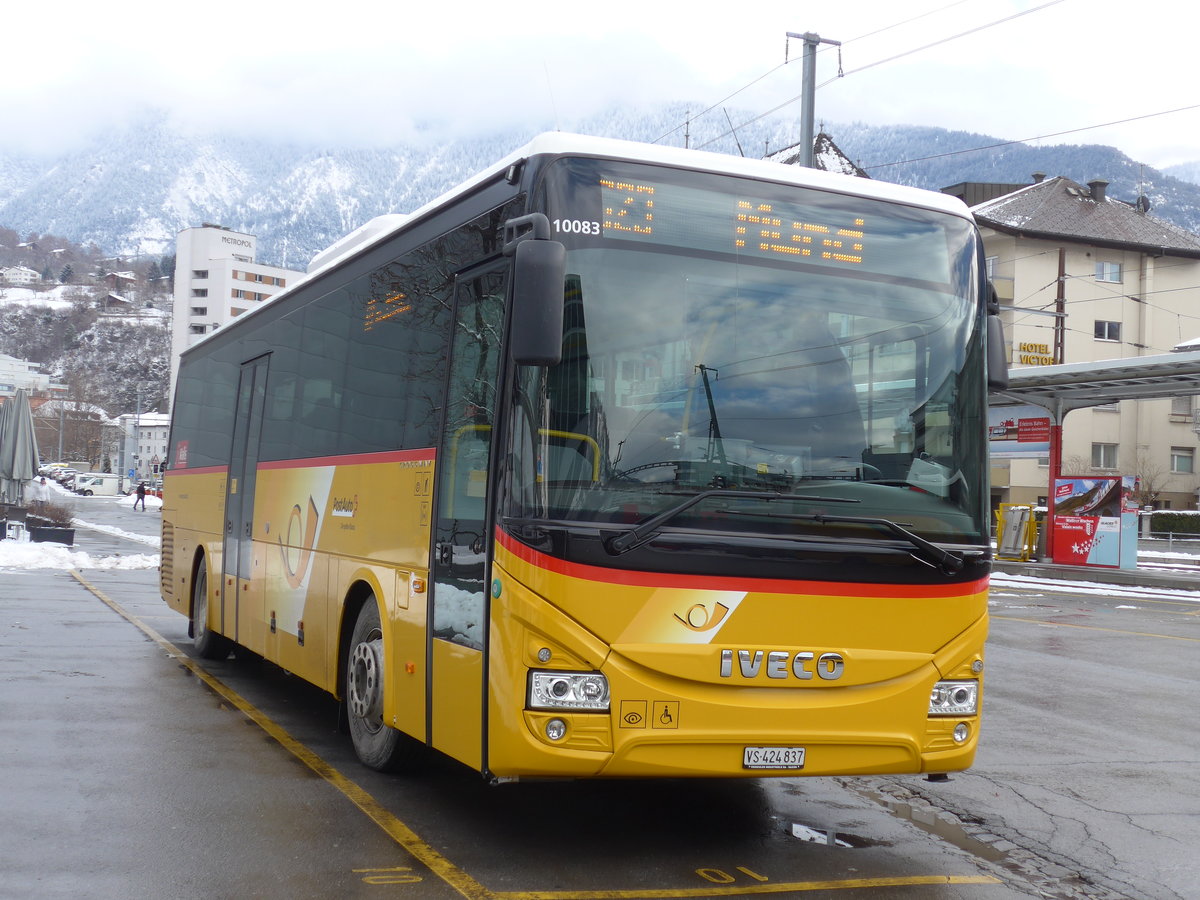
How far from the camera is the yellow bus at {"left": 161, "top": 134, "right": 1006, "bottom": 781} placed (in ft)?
17.6

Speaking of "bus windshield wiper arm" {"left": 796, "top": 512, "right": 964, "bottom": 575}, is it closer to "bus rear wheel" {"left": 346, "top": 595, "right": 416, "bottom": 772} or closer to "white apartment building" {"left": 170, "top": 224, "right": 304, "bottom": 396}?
"bus rear wheel" {"left": 346, "top": 595, "right": 416, "bottom": 772}

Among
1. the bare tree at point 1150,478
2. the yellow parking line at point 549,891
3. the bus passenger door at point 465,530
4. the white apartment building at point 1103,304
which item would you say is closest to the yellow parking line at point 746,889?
the yellow parking line at point 549,891

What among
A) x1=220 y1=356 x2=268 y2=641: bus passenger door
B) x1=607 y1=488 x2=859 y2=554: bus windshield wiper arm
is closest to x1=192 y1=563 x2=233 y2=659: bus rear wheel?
x1=220 y1=356 x2=268 y2=641: bus passenger door

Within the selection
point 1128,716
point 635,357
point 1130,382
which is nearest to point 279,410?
point 635,357

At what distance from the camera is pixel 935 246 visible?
616 cm

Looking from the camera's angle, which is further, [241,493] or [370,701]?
[241,493]

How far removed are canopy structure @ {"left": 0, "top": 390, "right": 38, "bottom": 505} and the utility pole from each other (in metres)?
Answer: 18.2

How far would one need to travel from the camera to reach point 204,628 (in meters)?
12.0

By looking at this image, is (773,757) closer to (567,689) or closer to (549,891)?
(567,689)

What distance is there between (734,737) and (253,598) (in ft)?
18.1

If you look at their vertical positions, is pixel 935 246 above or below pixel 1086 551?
above

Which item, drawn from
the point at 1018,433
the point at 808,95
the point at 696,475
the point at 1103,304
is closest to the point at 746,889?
the point at 696,475

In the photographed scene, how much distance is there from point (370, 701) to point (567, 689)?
88.0 inches

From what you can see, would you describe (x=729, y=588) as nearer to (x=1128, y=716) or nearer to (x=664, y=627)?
(x=664, y=627)
